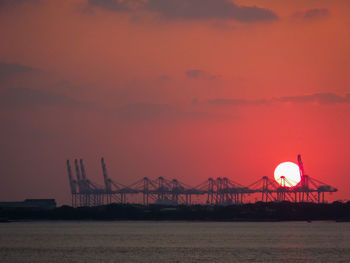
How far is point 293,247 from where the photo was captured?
8162 cm

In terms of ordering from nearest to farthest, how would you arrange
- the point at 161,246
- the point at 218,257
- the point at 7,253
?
the point at 218,257
the point at 7,253
the point at 161,246

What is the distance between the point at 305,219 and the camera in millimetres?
198375

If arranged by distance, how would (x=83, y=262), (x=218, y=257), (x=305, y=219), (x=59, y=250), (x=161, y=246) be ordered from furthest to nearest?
(x=305, y=219)
(x=161, y=246)
(x=59, y=250)
(x=218, y=257)
(x=83, y=262)

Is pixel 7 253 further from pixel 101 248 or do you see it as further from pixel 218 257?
pixel 218 257

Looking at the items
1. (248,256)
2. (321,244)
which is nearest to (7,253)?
(248,256)

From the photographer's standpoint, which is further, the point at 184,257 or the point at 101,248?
the point at 101,248

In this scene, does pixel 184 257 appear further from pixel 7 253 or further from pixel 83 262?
pixel 7 253

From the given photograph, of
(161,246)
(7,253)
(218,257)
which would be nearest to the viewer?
(218,257)

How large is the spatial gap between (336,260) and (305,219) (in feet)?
446

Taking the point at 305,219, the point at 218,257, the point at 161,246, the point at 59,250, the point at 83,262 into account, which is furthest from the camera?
the point at 305,219

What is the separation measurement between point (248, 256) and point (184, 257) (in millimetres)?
5989

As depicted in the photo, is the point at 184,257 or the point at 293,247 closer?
the point at 184,257

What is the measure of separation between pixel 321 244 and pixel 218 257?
24.1 metres

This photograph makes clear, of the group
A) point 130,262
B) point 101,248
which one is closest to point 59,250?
point 101,248
